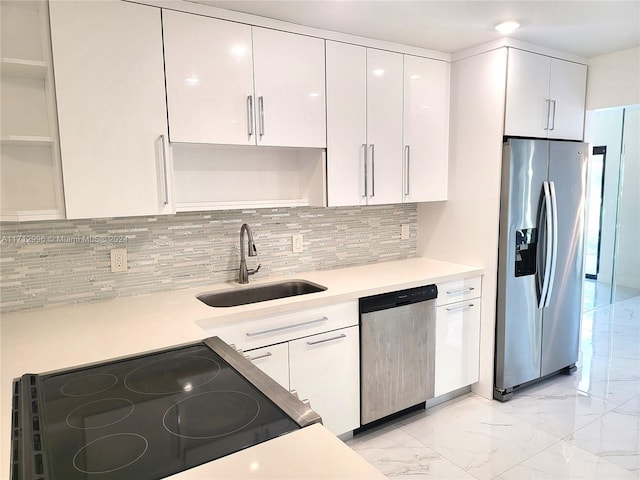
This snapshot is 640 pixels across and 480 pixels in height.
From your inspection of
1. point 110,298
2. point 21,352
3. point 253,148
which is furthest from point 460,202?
point 21,352

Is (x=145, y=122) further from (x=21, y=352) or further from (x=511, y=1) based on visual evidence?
(x=511, y=1)

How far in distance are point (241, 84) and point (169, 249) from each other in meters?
0.97

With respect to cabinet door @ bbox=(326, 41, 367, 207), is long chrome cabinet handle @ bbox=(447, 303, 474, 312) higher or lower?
lower

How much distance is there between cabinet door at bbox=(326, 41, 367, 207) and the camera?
253 centimetres

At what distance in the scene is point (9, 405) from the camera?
46.3 inches

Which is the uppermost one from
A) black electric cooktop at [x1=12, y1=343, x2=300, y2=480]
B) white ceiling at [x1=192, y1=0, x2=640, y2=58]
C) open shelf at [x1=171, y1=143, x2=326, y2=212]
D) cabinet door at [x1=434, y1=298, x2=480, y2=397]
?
white ceiling at [x1=192, y1=0, x2=640, y2=58]

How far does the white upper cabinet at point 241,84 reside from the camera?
2.06m

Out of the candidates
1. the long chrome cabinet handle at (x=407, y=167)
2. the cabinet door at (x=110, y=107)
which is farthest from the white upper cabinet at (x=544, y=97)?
the cabinet door at (x=110, y=107)

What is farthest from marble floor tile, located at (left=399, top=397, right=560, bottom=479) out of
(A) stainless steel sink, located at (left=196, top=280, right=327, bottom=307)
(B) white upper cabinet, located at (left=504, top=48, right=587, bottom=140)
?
(B) white upper cabinet, located at (left=504, top=48, right=587, bottom=140)

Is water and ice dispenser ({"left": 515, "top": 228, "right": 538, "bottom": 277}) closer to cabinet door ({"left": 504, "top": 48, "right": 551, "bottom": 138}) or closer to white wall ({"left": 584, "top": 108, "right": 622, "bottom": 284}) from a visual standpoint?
cabinet door ({"left": 504, "top": 48, "right": 551, "bottom": 138})

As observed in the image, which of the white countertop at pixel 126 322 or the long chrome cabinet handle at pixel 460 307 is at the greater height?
the white countertop at pixel 126 322

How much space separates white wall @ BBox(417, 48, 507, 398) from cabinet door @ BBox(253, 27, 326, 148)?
108 cm

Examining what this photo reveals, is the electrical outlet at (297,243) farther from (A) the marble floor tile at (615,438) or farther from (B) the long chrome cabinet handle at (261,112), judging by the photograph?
(A) the marble floor tile at (615,438)

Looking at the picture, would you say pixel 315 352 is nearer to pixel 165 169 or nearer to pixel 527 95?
pixel 165 169
